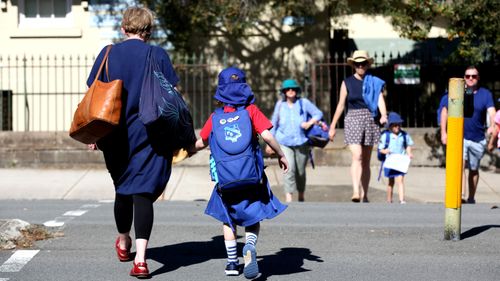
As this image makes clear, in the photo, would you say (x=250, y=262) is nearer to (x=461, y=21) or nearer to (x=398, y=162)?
(x=398, y=162)

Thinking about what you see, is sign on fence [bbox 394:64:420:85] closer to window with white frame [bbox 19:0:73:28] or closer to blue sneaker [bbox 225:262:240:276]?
window with white frame [bbox 19:0:73:28]

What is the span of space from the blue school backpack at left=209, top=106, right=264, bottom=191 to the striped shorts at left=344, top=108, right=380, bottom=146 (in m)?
5.33

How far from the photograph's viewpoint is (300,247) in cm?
798

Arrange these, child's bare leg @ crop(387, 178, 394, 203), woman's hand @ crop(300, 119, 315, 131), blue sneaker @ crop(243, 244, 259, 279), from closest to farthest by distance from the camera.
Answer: blue sneaker @ crop(243, 244, 259, 279) < woman's hand @ crop(300, 119, 315, 131) < child's bare leg @ crop(387, 178, 394, 203)

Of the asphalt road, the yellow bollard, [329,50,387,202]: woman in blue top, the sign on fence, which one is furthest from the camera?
the sign on fence

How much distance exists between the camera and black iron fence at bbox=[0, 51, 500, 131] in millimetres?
17556

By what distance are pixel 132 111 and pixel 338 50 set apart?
14.7m

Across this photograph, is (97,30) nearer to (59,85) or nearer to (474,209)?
(59,85)

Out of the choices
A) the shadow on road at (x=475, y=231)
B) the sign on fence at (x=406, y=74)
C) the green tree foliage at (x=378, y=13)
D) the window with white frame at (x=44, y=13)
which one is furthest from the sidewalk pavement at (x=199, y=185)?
the shadow on road at (x=475, y=231)

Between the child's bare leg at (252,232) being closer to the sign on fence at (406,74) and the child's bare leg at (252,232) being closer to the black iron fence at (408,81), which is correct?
the black iron fence at (408,81)

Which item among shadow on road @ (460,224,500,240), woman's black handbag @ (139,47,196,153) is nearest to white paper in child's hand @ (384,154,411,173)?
shadow on road @ (460,224,500,240)

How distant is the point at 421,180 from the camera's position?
15195 mm

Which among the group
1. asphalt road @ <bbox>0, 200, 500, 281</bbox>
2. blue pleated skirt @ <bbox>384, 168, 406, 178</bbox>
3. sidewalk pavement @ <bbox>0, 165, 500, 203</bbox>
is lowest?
sidewalk pavement @ <bbox>0, 165, 500, 203</bbox>

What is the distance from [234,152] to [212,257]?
1.39 meters
